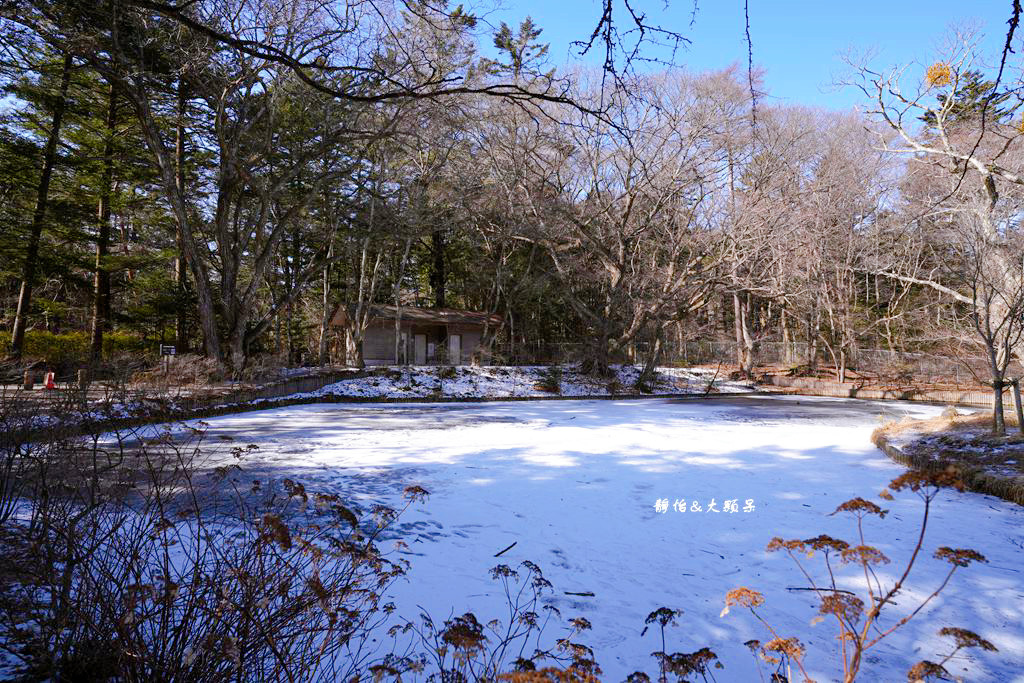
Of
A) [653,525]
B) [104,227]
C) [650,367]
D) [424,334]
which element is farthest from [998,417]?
[424,334]

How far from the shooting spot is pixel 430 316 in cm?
2902

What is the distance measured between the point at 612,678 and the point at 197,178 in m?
23.7

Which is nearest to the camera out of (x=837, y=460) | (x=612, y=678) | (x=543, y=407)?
(x=612, y=678)

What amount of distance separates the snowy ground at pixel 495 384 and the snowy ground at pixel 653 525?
775 cm

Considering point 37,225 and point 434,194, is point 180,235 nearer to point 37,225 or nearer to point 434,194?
point 37,225

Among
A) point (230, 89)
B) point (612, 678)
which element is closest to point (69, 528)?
point (612, 678)

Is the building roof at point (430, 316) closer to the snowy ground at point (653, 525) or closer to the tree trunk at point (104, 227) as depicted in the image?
the tree trunk at point (104, 227)

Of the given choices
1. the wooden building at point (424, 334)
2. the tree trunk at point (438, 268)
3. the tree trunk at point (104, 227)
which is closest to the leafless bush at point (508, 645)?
the tree trunk at point (104, 227)

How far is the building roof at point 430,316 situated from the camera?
2778 centimetres

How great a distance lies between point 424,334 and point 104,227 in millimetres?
15737

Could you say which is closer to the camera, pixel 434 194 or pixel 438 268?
pixel 434 194

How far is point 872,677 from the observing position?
8.97ft

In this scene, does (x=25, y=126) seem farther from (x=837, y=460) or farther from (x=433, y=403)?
(x=837, y=460)

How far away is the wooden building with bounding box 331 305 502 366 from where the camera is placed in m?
28.8
